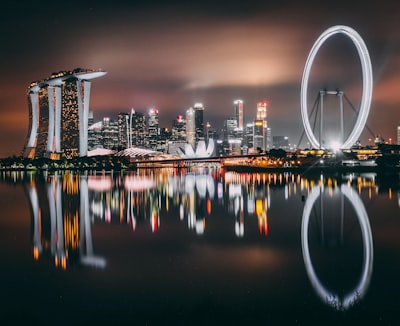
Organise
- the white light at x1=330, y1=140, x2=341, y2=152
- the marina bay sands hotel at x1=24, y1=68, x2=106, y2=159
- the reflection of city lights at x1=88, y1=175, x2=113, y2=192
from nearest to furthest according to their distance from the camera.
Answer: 1. the reflection of city lights at x1=88, y1=175, x2=113, y2=192
2. the white light at x1=330, y1=140, x2=341, y2=152
3. the marina bay sands hotel at x1=24, y1=68, x2=106, y2=159

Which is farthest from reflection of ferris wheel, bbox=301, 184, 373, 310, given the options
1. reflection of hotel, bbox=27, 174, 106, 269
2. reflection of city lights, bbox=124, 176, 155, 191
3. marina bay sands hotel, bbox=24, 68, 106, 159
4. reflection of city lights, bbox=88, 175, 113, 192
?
marina bay sands hotel, bbox=24, 68, 106, 159

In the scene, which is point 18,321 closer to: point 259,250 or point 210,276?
point 210,276

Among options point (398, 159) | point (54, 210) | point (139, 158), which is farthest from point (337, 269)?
point (139, 158)

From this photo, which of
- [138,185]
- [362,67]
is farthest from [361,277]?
[362,67]

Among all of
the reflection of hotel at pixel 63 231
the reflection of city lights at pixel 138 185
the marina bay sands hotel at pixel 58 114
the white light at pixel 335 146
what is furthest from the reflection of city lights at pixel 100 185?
the marina bay sands hotel at pixel 58 114

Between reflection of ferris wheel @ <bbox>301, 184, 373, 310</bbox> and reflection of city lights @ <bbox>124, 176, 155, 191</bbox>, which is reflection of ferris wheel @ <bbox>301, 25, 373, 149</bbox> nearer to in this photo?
reflection of city lights @ <bbox>124, 176, 155, 191</bbox>

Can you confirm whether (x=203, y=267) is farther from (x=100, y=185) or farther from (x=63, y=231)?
(x=100, y=185)

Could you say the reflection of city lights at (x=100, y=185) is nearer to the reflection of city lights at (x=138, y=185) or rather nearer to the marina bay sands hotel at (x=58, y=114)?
the reflection of city lights at (x=138, y=185)
